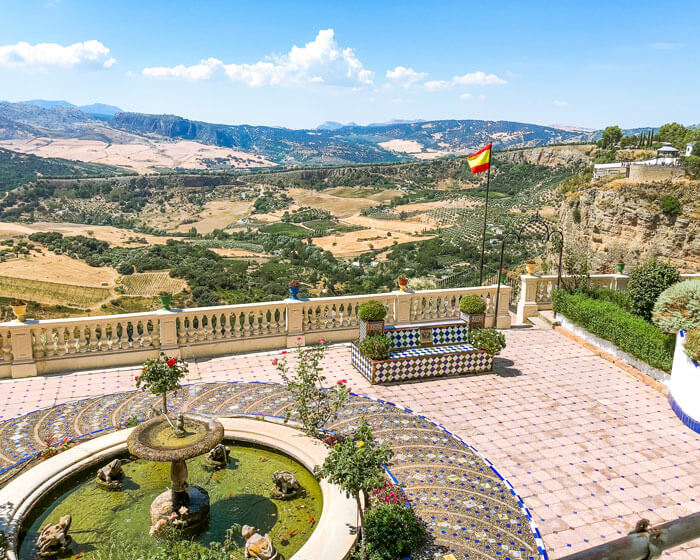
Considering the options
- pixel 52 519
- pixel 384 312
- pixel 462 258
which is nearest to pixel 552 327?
pixel 384 312

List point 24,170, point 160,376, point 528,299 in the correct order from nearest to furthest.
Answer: point 160,376
point 528,299
point 24,170

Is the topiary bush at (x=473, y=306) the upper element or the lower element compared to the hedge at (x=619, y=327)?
upper

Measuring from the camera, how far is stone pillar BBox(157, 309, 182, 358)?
1063 cm

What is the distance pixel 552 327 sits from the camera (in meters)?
13.4

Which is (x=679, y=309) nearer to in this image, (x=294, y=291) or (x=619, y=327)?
(x=619, y=327)

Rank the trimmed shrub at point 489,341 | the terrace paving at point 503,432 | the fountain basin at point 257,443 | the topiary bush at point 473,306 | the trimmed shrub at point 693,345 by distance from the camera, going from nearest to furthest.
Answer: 1. the fountain basin at point 257,443
2. the terrace paving at point 503,432
3. the trimmed shrub at point 693,345
4. the trimmed shrub at point 489,341
5. the topiary bush at point 473,306

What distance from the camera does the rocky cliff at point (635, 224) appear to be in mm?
33875

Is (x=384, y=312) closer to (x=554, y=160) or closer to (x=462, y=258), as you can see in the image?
(x=462, y=258)

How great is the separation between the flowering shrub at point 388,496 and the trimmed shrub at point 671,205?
36.2m

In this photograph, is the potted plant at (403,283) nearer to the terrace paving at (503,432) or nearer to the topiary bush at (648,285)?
the terrace paving at (503,432)

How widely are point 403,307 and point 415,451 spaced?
17.6 feet

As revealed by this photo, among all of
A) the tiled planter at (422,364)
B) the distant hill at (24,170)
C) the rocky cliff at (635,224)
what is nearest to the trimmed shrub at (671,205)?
the rocky cliff at (635,224)

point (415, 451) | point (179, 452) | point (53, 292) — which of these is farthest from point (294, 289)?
point (53, 292)

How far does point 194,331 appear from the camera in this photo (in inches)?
434
